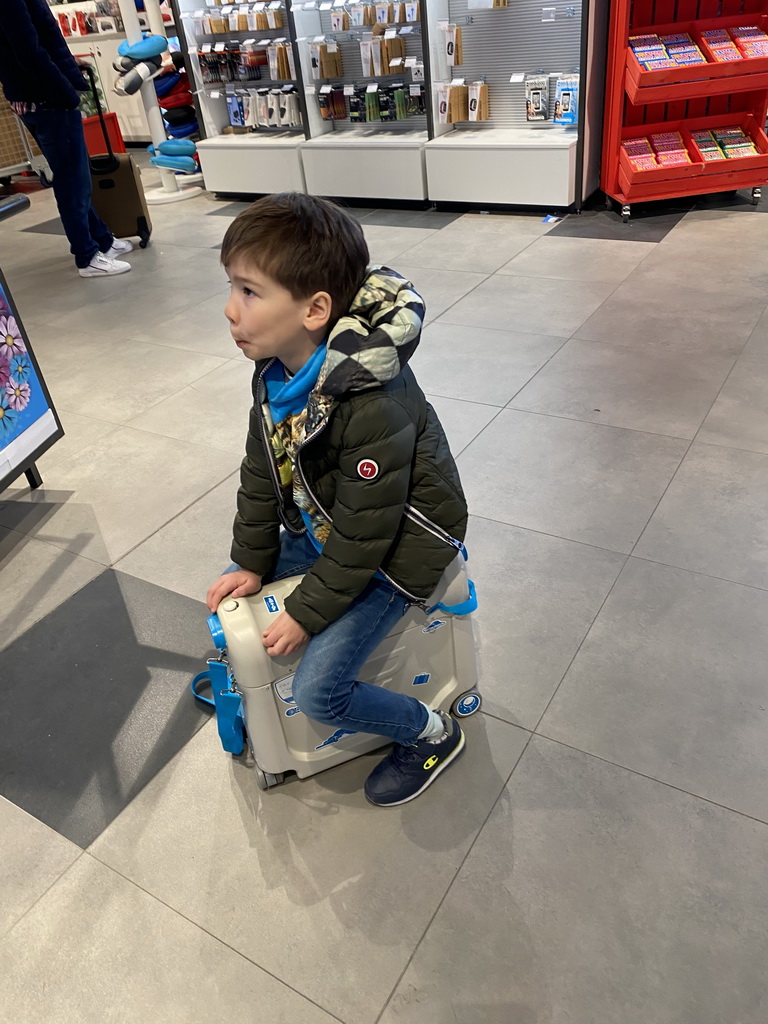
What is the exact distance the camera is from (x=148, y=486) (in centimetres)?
291

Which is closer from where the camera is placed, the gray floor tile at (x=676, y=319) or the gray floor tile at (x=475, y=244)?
the gray floor tile at (x=676, y=319)

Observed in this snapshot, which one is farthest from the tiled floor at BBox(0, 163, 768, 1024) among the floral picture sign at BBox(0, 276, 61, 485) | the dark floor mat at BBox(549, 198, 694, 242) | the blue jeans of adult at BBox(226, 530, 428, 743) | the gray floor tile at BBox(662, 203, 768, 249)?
the dark floor mat at BBox(549, 198, 694, 242)

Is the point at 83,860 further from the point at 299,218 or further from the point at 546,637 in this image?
the point at 299,218

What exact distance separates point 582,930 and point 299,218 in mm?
1340

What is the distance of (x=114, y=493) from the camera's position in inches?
114

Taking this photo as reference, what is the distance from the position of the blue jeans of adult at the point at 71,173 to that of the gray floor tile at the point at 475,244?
2.10 meters

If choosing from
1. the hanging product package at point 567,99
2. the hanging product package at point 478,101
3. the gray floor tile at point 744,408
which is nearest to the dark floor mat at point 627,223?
the hanging product package at point 567,99

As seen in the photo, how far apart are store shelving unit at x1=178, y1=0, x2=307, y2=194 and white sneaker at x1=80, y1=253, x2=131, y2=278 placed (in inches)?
68.2

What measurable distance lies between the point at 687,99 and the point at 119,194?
3.93 metres

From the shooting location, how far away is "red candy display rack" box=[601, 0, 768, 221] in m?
4.69

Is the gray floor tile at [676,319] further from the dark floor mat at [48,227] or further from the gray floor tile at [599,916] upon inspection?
the dark floor mat at [48,227]

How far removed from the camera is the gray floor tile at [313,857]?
142cm

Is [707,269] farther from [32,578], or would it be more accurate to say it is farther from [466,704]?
[32,578]

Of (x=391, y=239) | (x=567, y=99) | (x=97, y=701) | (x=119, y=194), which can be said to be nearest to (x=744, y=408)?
(x=97, y=701)
